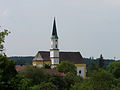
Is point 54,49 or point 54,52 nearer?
point 54,49

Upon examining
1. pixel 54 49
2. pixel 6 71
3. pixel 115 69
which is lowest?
pixel 6 71

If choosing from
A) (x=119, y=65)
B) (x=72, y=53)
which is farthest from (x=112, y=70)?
(x=72, y=53)

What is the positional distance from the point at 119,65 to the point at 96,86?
65.9 metres

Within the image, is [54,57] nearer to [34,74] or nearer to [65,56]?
[65,56]

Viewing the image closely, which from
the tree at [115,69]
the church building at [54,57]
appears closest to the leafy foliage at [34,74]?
the tree at [115,69]

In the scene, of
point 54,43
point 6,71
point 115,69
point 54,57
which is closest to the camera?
point 6,71

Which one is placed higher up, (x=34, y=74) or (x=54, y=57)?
(x=54, y=57)

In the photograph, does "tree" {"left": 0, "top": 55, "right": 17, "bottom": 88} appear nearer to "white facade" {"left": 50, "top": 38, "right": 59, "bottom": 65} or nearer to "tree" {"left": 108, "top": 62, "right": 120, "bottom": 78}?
"tree" {"left": 108, "top": 62, "right": 120, "bottom": 78}

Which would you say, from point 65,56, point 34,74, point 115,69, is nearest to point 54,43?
point 65,56

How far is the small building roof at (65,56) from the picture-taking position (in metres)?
112

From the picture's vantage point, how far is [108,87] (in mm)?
48312

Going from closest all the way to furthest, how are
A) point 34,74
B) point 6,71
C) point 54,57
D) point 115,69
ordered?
point 6,71 → point 34,74 → point 115,69 → point 54,57

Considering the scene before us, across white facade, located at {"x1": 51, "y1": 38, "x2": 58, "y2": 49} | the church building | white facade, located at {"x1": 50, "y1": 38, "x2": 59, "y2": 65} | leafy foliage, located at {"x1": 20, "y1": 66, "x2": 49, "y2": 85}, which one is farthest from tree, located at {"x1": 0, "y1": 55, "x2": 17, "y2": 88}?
white facade, located at {"x1": 51, "y1": 38, "x2": 58, "y2": 49}

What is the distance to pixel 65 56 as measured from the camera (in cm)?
11506
